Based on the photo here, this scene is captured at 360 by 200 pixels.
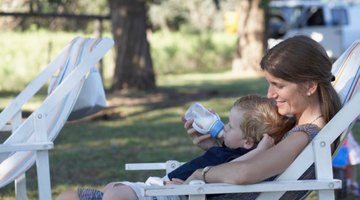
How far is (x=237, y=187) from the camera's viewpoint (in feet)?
9.96

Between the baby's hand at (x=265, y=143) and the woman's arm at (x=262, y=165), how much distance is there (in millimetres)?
89

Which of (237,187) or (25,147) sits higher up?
(25,147)

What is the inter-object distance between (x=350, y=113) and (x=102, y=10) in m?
32.9

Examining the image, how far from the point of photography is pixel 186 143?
28.7 feet

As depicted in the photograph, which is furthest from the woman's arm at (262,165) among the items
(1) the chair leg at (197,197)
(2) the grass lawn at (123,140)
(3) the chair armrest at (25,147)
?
(2) the grass lawn at (123,140)

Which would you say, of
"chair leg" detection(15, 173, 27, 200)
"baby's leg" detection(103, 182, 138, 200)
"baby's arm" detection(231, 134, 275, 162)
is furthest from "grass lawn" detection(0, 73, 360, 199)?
"baby's arm" detection(231, 134, 275, 162)

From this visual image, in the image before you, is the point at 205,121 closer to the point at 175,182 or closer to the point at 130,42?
the point at 175,182

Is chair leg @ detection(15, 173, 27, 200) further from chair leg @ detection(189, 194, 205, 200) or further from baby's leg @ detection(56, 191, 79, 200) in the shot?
chair leg @ detection(189, 194, 205, 200)

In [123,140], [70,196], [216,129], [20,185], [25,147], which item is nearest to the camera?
[70,196]

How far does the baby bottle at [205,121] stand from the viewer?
361 cm

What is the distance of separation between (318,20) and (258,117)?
2297 cm

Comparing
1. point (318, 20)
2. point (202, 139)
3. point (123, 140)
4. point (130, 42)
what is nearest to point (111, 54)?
point (318, 20)

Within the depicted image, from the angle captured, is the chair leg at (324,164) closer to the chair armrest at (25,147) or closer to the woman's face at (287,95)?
the woman's face at (287,95)

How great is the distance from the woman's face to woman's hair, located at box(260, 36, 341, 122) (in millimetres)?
23
